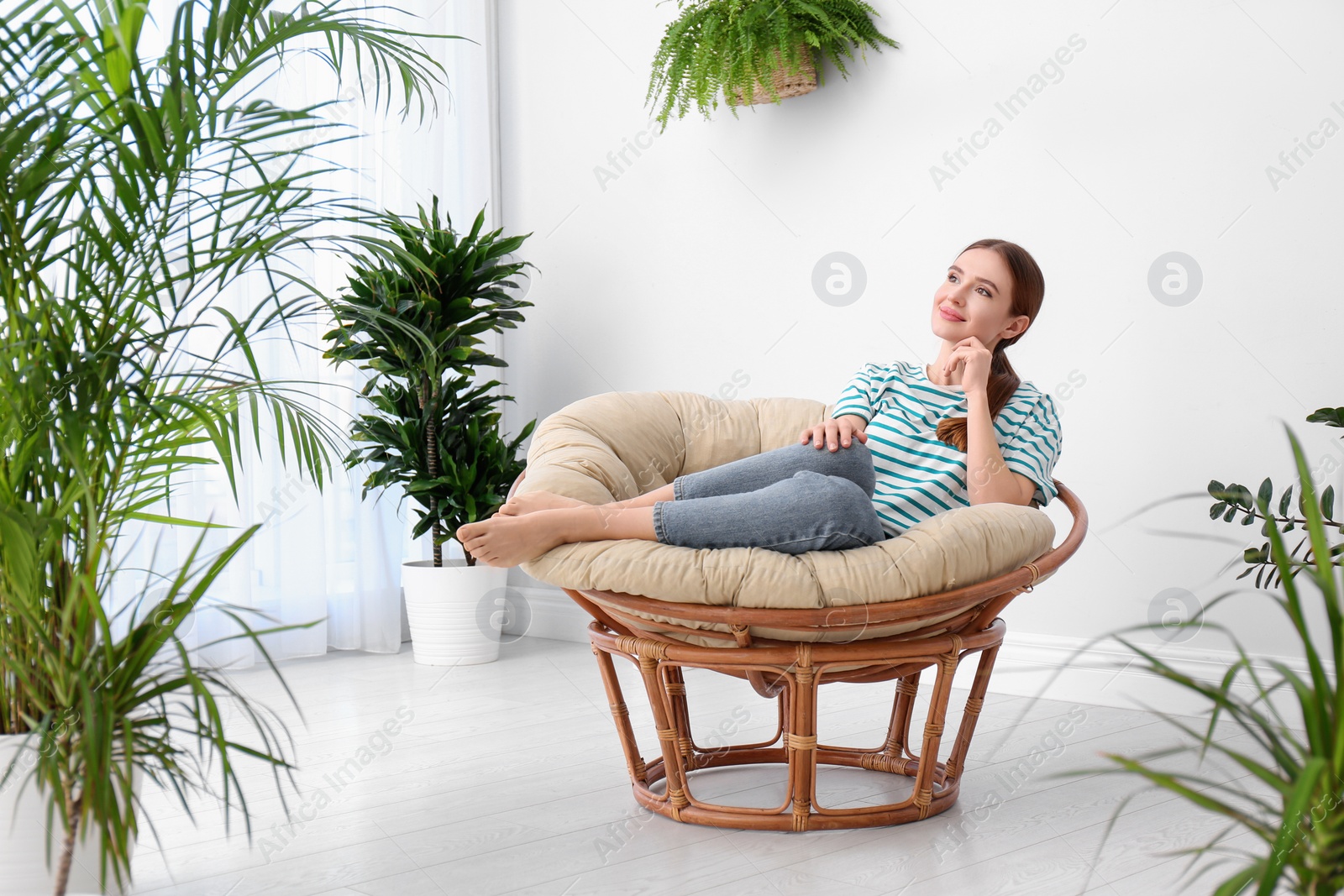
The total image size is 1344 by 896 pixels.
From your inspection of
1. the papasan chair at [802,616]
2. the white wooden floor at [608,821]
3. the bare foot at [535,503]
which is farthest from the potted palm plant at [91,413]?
the papasan chair at [802,616]

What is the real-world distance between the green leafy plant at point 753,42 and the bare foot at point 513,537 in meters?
1.69

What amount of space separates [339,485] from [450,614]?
59cm

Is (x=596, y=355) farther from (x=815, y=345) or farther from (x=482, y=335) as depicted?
(x=815, y=345)

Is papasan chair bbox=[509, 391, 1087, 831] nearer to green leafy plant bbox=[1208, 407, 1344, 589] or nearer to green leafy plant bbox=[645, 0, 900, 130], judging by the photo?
green leafy plant bbox=[1208, 407, 1344, 589]

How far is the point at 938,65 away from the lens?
2.94 metres

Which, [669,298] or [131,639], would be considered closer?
[131,639]

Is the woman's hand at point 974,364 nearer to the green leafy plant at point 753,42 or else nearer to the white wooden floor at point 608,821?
the white wooden floor at point 608,821

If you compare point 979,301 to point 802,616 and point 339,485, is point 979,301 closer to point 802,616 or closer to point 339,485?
point 802,616

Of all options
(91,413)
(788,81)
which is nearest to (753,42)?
(788,81)

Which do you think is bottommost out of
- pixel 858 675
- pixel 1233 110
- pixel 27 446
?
pixel 858 675

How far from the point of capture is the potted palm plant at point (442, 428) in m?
3.23

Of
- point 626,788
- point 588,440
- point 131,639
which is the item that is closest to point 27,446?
point 131,639

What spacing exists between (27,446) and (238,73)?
19.4 inches

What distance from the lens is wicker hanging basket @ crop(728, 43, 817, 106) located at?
299cm
